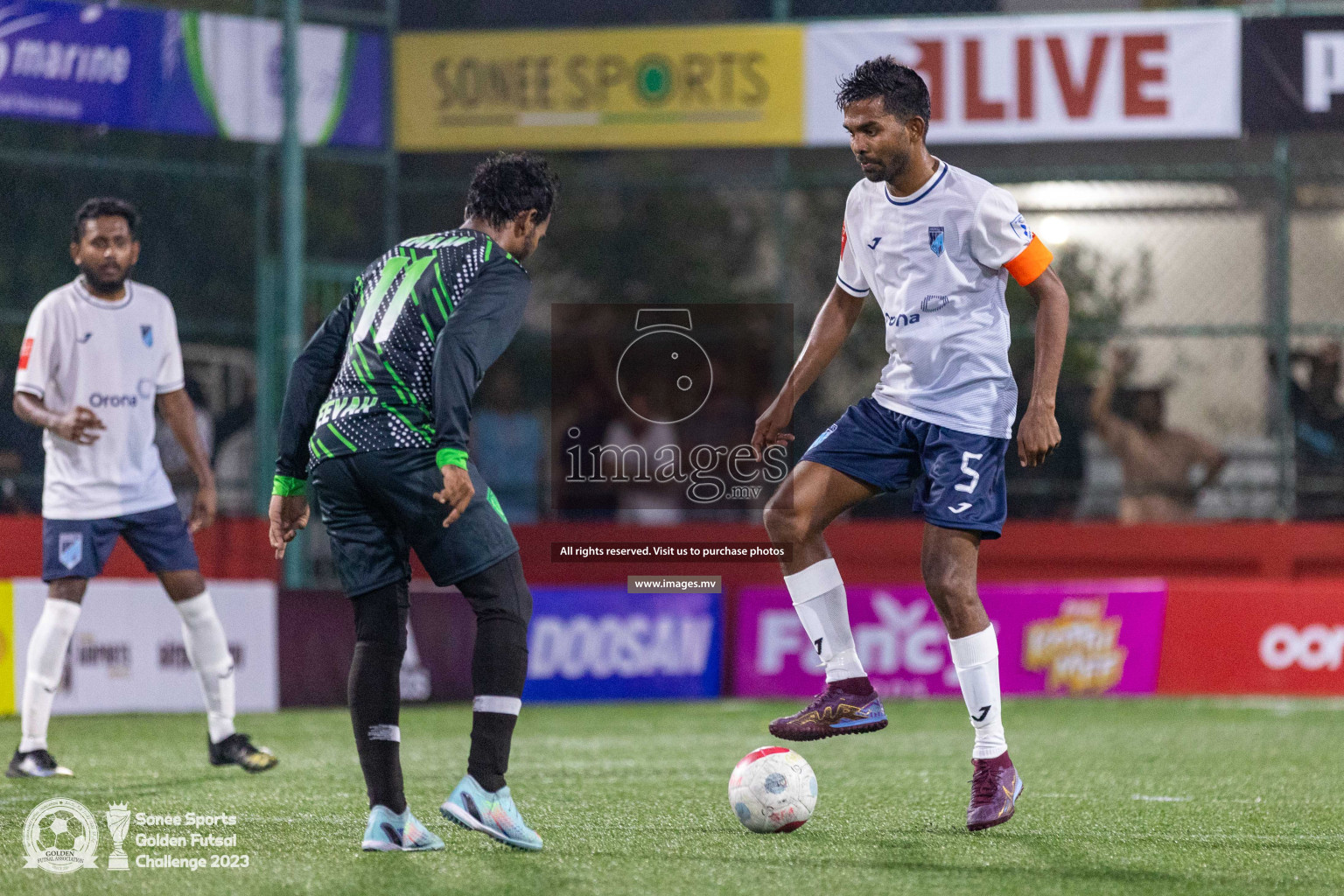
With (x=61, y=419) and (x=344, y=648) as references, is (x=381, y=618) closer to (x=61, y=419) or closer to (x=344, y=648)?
(x=61, y=419)

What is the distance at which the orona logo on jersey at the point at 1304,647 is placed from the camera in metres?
11.7

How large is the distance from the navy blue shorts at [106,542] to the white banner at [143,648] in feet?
9.86

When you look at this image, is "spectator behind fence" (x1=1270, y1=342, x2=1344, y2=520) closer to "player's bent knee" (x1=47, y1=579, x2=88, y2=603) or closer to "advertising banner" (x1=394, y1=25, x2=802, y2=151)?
"advertising banner" (x1=394, y1=25, x2=802, y2=151)

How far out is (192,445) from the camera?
762 centimetres

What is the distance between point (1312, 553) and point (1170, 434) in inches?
53.9

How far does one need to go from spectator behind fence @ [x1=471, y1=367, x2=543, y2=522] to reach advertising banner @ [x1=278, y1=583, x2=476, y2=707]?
168 centimetres

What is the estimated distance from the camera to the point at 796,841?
5.30 metres

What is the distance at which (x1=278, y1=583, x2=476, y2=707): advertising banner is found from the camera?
435 inches

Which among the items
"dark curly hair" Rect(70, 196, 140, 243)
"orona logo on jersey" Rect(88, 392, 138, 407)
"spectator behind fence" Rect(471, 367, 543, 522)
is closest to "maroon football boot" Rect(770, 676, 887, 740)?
"orona logo on jersey" Rect(88, 392, 138, 407)

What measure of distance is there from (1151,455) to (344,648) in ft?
19.8

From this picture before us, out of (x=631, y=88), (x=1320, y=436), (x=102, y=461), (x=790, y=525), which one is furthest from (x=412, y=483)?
(x=1320, y=436)

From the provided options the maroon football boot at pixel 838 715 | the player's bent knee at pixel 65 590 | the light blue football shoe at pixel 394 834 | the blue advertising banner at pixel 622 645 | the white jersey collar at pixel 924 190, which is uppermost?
the white jersey collar at pixel 924 190

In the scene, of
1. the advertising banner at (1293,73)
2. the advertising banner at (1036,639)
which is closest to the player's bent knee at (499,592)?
the advertising banner at (1036,639)

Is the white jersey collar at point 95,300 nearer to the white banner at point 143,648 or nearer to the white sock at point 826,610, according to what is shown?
the white banner at point 143,648
